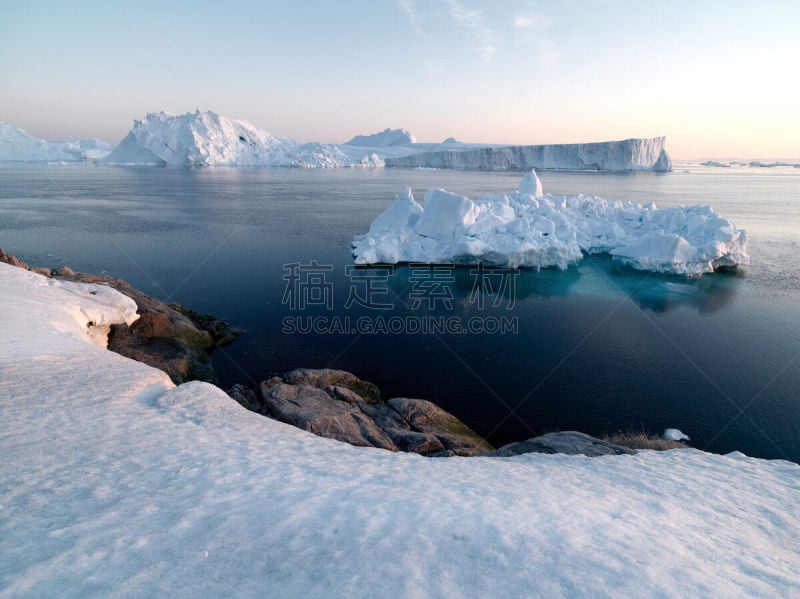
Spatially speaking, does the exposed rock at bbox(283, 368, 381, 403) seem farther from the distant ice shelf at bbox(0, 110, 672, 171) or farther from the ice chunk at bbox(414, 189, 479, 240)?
the distant ice shelf at bbox(0, 110, 672, 171)

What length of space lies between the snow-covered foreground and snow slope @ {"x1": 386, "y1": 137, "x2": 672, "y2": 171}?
3163 inches

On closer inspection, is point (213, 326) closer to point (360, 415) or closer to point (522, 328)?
point (360, 415)

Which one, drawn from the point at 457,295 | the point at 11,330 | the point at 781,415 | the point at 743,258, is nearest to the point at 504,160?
the point at 743,258

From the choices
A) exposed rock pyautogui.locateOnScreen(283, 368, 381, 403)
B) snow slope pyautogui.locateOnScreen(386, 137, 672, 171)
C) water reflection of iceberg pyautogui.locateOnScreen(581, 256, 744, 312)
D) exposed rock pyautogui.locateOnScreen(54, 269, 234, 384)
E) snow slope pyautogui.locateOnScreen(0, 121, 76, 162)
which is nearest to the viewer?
exposed rock pyautogui.locateOnScreen(283, 368, 381, 403)

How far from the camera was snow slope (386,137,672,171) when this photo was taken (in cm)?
7450

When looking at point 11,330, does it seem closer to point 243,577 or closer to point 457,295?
point 243,577

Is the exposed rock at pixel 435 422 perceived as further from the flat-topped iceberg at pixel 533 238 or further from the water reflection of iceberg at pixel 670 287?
the flat-topped iceberg at pixel 533 238

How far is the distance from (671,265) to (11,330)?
2283 cm

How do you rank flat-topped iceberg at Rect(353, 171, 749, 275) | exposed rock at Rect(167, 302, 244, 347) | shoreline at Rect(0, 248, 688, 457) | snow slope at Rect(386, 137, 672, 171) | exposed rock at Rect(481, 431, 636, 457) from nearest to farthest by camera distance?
exposed rock at Rect(481, 431, 636, 457), shoreline at Rect(0, 248, 688, 457), exposed rock at Rect(167, 302, 244, 347), flat-topped iceberg at Rect(353, 171, 749, 275), snow slope at Rect(386, 137, 672, 171)

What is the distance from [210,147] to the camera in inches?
3194

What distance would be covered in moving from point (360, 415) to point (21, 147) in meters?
122

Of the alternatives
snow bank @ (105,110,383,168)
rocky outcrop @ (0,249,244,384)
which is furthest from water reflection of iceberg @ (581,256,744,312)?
snow bank @ (105,110,383,168)

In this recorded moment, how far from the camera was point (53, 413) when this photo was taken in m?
4.70

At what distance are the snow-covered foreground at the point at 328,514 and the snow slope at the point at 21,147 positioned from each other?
120m
